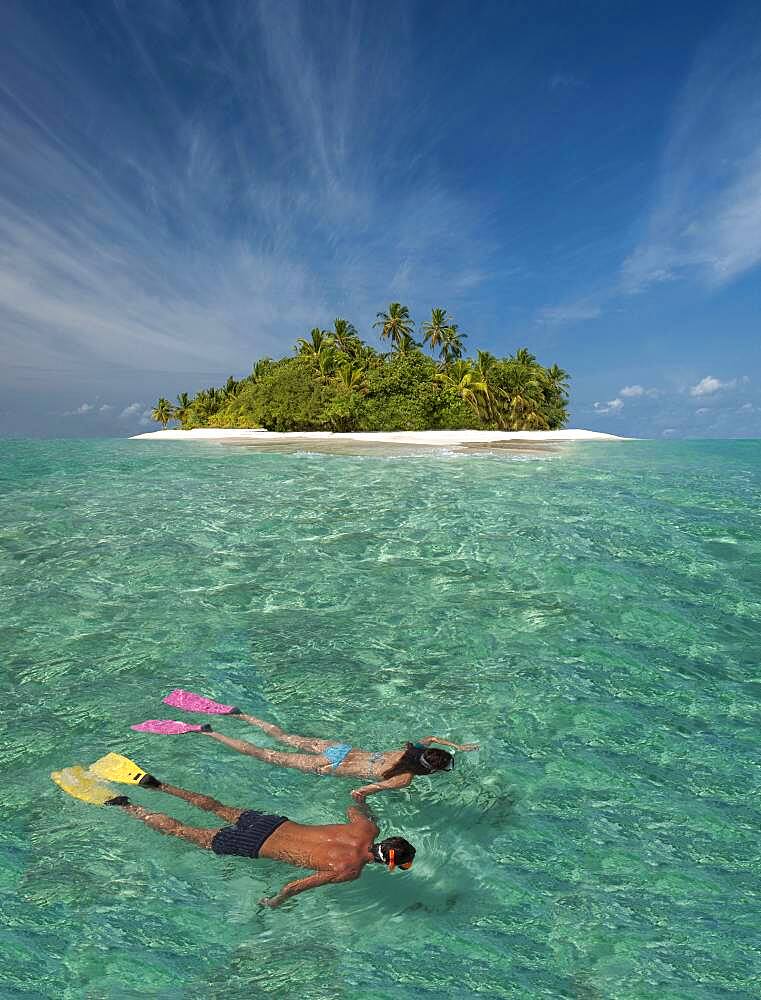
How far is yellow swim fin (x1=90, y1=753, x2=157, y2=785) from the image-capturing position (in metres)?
4.30

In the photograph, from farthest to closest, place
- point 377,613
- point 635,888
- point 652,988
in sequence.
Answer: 1. point 377,613
2. point 635,888
3. point 652,988

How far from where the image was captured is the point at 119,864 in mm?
3605

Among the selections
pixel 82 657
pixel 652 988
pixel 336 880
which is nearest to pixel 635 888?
pixel 652 988

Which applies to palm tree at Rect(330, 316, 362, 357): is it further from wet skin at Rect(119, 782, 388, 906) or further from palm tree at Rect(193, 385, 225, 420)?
wet skin at Rect(119, 782, 388, 906)

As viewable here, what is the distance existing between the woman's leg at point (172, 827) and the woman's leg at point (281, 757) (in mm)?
807

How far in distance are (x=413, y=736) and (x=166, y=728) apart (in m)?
2.10

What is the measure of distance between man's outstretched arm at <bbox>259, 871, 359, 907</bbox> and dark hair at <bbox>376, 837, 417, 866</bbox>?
0.19 m

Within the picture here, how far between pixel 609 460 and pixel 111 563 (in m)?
25.3

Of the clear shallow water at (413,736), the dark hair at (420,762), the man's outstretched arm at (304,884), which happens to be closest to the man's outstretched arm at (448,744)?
the clear shallow water at (413,736)

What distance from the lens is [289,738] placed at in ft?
16.4

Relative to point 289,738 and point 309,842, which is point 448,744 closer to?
point 289,738

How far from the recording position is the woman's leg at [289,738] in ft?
15.8

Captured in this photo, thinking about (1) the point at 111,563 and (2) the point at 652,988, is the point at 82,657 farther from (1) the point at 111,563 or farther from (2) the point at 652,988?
(2) the point at 652,988

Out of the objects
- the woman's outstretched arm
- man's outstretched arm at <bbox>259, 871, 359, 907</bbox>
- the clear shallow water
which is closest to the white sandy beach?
the clear shallow water
